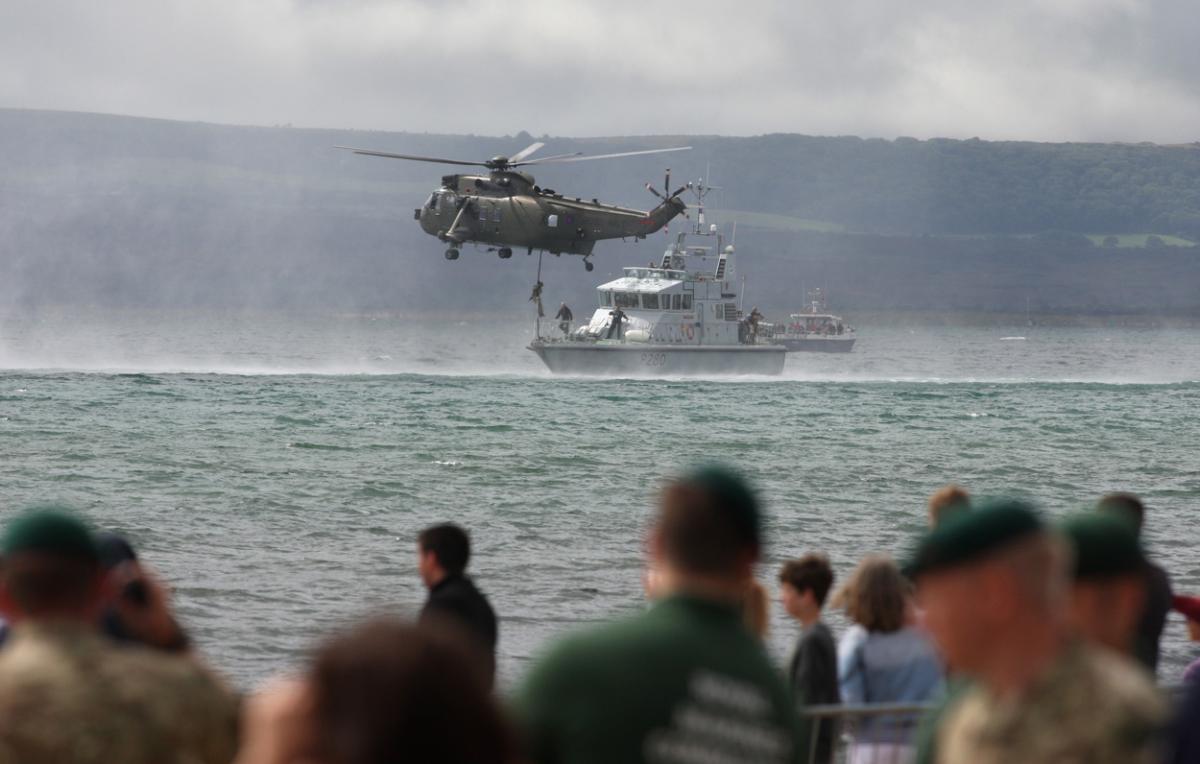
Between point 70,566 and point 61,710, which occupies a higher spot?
point 70,566

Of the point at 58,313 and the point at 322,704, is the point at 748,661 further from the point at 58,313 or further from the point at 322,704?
the point at 58,313

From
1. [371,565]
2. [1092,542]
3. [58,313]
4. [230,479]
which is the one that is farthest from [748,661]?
[58,313]

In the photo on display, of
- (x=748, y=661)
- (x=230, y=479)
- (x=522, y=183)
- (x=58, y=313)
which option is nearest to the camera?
(x=748, y=661)

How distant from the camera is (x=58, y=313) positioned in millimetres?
196375

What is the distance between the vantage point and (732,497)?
131 inches

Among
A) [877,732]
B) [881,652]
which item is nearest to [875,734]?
[877,732]

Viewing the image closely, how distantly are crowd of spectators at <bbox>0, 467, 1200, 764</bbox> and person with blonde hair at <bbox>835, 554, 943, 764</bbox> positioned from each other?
9.34ft

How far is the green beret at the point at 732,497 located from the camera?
10.9ft

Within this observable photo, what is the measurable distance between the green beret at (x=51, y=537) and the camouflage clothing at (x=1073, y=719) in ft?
6.48

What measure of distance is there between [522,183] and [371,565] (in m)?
28.3

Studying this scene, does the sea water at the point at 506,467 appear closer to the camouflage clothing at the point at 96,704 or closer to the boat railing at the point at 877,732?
the boat railing at the point at 877,732

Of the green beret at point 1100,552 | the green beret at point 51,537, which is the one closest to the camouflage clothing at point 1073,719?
the green beret at point 1100,552

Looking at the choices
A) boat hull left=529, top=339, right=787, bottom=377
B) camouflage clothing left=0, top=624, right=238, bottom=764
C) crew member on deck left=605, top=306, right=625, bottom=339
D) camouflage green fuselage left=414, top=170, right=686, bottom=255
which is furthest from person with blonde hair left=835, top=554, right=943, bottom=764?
crew member on deck left=605, top=306, right=625, bottom=339

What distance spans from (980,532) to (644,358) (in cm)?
6231
